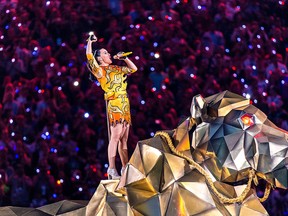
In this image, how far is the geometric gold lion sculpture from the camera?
113 inches

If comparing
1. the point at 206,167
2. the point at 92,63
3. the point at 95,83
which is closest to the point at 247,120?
the point at 206,167

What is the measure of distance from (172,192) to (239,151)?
15.7 inches

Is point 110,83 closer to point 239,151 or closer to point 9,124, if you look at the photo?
point 239,151

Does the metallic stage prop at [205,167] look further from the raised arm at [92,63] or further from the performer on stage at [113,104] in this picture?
the raised arm at [92,63]

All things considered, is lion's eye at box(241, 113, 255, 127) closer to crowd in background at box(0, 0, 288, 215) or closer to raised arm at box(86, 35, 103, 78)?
raised arm at box(86, 35, 103, 78)

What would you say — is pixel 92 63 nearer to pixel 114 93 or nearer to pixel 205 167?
pixel 114 93

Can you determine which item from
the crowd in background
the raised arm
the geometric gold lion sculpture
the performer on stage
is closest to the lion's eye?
the geometric gold lion sculpture

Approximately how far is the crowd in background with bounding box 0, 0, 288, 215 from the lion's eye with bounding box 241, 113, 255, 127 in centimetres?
241

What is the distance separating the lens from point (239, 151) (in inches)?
115

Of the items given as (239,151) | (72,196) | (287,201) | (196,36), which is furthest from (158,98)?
(239,151)

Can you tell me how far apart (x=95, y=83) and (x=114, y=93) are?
2.06 meters

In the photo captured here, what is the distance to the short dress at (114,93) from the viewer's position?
10.8 feet

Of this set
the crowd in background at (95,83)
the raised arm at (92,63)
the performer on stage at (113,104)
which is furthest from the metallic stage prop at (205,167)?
the crowd in background at (95,83)

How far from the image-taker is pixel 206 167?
299 cm
